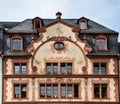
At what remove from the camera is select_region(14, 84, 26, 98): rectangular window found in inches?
2756

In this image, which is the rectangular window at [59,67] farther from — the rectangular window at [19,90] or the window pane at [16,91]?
the window pane at [16,91]

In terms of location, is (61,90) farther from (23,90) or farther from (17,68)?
(17,68)

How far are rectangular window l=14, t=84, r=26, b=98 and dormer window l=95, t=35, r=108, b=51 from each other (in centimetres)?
1186

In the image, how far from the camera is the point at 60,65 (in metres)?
71.1

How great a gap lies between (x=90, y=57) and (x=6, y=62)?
11825mm

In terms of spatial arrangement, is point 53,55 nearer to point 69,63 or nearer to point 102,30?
point 69,63

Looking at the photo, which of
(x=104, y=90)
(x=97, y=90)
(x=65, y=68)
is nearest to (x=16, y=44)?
(x=65, y=68)

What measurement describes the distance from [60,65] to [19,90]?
6727 millimetres

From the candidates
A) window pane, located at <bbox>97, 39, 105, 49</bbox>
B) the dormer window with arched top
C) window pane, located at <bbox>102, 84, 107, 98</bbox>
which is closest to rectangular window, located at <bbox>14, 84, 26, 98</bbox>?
window pane, located at <bbox>102, 84, 107, 98</bbox>

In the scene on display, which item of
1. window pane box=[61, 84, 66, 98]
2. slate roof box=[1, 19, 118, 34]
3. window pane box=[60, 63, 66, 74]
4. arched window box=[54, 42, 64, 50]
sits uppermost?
slate roof box=[1, 19, 118, 34]

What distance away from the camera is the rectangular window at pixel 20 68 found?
70812 mm

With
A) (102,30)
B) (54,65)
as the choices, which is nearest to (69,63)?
(54,65)

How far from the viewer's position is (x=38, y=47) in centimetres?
7162

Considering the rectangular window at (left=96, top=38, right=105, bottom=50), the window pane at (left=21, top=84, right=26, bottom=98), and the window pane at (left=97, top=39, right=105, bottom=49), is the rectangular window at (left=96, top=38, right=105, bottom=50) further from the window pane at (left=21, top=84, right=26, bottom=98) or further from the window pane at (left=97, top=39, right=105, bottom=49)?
the window pane at (left=21, top=84, right=26, bottom=98)
